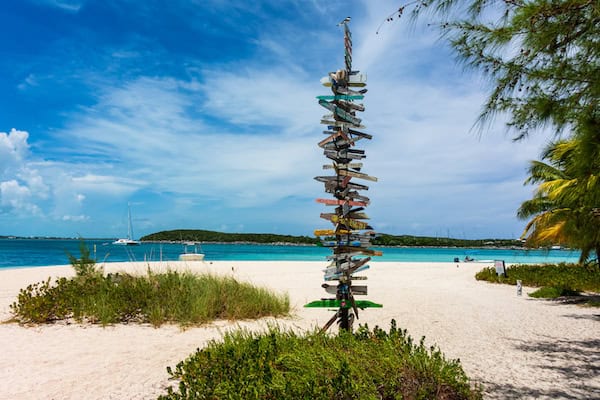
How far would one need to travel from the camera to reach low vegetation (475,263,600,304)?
1344cm

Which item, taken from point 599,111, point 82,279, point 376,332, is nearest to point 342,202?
point 376,332

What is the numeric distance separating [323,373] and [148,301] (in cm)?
585

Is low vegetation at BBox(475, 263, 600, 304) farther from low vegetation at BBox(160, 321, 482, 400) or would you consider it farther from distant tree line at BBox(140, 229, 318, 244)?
distant tree line at BBox(140, 229, 318, 244)

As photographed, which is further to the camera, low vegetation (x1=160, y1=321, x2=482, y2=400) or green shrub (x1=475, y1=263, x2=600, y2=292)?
green shrub (x1=475, y1=263, x2=600, y2=292)

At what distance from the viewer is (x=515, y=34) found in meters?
4.12

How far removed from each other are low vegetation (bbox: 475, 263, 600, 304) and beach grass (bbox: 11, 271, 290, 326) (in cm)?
908

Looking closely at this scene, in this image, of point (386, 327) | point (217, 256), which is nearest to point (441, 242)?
point (217, 256)

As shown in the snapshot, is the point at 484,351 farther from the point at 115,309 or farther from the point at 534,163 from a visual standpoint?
the point at 534,163

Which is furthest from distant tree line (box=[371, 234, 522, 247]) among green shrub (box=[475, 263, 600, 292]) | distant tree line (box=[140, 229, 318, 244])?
green shrub (box=[475, 263, 600, 292])

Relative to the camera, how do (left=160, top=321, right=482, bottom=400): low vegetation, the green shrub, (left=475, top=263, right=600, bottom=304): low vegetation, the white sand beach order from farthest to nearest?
the green shrub → (left=475, top=263, right=600, bottom=304): low vegetation → the white sand beach → (left=160, top=321, right=482, bottom=400): low vegetation

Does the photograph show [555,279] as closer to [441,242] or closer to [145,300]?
[145,300]

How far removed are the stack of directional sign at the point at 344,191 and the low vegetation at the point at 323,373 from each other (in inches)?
34.7

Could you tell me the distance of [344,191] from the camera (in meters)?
5.62

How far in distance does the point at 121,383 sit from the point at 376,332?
2.97 m
